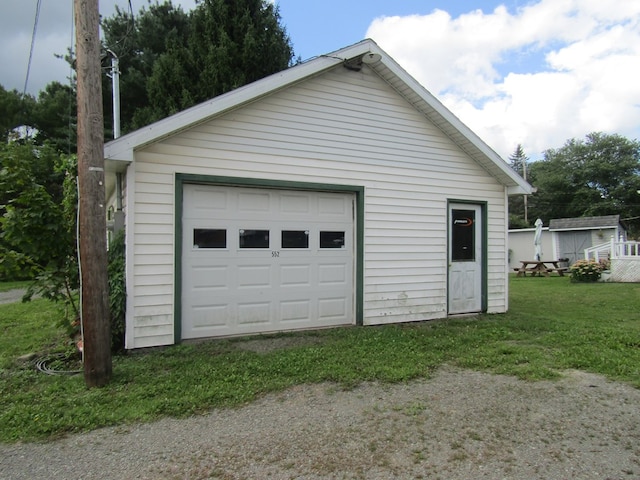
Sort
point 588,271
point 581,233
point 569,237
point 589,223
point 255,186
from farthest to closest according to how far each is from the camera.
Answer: point 569,237 → point 581,233 → point 589,223 → point 588,271 → point 255,186

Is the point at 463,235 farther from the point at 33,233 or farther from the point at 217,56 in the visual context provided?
the point at 217,56

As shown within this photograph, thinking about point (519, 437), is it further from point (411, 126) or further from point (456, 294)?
point (411, 126)

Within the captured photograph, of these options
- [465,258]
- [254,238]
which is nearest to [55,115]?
[254,238]

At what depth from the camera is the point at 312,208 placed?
7.16m

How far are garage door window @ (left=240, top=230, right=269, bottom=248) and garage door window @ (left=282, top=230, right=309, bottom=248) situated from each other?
302mm

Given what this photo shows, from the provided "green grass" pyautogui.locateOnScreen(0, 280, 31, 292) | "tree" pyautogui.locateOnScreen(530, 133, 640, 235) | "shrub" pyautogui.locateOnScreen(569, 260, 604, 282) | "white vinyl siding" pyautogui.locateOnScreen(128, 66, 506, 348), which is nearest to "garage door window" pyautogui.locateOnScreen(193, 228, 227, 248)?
"white vinyl siding" pyautogui.locateOnScreen(128, 66, 506, 348)

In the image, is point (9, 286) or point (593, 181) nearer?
point (9, 286)

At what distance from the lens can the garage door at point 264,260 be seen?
6.32 metres

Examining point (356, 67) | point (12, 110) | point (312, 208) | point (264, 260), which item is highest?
point (12, 110)

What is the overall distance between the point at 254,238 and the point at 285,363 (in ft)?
7.28

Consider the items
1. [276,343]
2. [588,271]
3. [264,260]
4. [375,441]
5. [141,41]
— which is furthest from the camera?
[141,41]

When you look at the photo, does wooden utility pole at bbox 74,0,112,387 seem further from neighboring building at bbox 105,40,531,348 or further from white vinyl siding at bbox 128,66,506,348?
white vinyl siding at bbox 128,66,506,348

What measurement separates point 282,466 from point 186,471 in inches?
24.9

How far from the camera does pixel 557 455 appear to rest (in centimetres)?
310
